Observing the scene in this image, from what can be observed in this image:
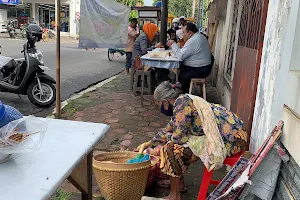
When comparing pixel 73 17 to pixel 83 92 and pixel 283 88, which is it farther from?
pixel 283 88

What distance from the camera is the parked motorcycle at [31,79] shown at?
5.75 meters

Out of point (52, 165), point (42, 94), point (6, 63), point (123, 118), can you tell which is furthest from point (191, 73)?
point (52, 165)

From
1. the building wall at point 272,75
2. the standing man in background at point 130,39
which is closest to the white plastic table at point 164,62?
the building wall at point 272,75

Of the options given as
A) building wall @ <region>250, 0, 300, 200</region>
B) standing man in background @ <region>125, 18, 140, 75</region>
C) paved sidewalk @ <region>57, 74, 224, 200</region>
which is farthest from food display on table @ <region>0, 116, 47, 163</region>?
standing man in background @ <region>125, 18, 140, 75</region>

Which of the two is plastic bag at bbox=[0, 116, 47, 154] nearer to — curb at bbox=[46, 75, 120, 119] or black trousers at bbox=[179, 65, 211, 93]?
curb at bbox=[46, 75, 120, 119]

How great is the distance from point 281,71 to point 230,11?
16.0 ft

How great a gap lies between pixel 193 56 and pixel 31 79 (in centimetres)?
295

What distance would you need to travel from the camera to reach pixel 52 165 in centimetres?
156

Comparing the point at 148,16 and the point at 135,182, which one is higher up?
the point at 148,16

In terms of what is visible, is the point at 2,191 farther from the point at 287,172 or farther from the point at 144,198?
the point at 144,198

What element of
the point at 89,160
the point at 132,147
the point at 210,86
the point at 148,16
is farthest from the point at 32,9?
the point at 89,160

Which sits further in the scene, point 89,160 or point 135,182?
point 135,182

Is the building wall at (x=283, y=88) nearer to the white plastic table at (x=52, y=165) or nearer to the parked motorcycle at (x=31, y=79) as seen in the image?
the white plastic table at (x=52, y=165)

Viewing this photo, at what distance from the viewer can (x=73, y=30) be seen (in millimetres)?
28484
